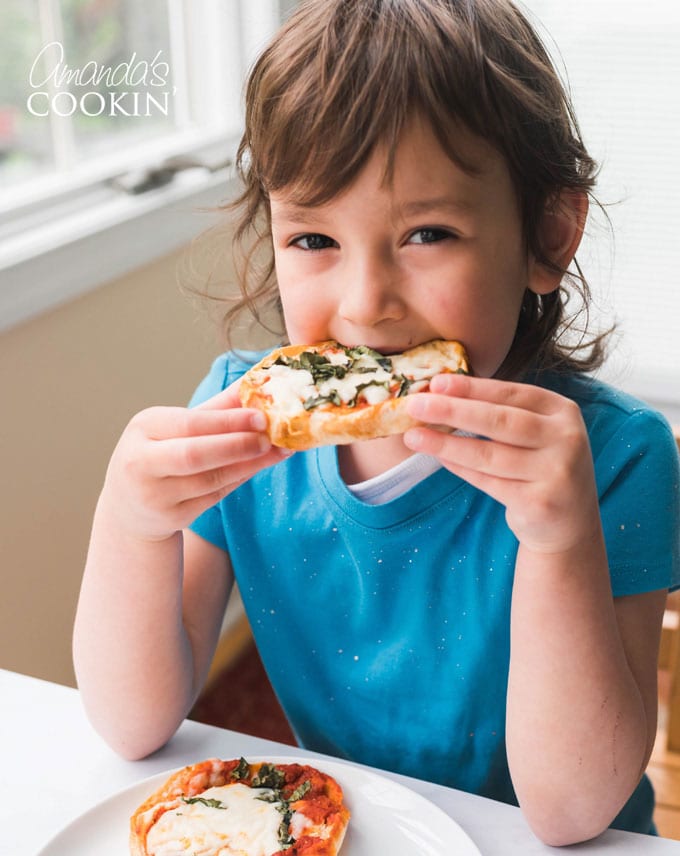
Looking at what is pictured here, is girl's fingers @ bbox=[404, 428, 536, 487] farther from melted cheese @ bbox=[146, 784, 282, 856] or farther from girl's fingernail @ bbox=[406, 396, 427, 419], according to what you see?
melted cheese @ bbox=[146, 784, 282, 856]

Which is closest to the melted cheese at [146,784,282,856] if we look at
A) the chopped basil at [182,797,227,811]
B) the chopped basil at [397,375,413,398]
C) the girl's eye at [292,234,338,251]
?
the chopped basil at [182,797,227,811]

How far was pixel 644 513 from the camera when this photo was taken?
1.09m

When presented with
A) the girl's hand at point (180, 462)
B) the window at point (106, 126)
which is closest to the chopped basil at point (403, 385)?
the girl's hand at point (180, 462)

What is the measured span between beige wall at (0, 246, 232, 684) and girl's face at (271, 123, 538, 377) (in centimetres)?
80

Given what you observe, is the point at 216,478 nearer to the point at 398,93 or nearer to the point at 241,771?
the point at 241,771

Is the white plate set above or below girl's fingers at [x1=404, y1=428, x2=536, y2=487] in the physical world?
below

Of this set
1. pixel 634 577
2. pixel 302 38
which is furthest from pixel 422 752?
pixel 302 38

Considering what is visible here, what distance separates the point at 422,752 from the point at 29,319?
3.07ft

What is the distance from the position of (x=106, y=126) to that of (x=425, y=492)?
1.32 meters

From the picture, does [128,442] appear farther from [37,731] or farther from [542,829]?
[542,829]

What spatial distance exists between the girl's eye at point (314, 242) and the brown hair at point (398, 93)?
0.14ft

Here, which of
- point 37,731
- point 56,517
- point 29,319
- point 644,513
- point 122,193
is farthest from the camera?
point 122,193

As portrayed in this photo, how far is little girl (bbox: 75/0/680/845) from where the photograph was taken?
34.7 inches

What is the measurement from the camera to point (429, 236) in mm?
955
